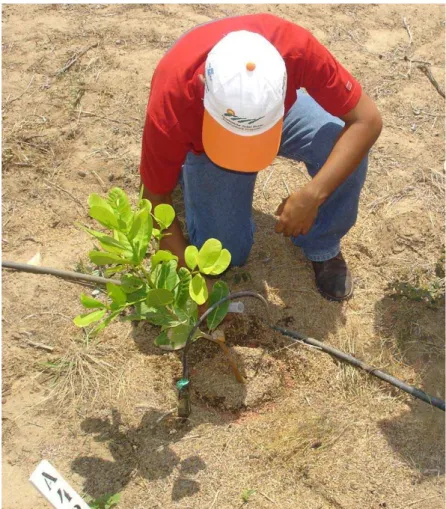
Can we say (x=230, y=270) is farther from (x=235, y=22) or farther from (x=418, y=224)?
(x=235, y=22)

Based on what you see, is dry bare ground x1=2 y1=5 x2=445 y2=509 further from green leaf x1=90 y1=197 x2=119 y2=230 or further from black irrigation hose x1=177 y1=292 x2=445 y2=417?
green leaf x1=90 y1=197 x2=119 y2=230

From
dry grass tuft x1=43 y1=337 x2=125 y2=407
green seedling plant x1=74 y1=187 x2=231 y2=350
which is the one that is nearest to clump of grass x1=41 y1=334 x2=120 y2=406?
dry grass tuft x1=43 y1=337 x2=125 y2=407

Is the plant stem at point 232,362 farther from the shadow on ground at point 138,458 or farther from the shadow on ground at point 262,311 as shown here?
the shadow on ground at point 138,458

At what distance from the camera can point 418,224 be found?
2.71 meters

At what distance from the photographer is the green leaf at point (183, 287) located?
183 cm

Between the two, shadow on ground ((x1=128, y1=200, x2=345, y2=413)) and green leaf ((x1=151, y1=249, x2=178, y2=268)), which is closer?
green leaf ((x1=151, y1=249, x2=178, y2=268))

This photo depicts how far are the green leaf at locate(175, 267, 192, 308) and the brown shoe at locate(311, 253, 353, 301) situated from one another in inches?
31.6

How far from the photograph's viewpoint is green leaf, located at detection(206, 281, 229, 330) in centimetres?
193

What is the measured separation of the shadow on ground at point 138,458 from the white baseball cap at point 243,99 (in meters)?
0.96

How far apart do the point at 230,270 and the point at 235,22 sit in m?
1.03

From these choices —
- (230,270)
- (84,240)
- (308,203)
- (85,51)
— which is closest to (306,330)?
(230,270)

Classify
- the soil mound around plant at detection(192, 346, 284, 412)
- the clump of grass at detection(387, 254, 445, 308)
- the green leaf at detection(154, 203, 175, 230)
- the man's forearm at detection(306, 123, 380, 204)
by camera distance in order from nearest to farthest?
1. the green leaf at detection(154, 203, 175, 230)
2. the man's forearm at detection(306, 123, 380, 204)
3. the soil mound around plant at detection(192, 346, 284, 412)
4. the clump of grass at detection(387, 254, 445, 308)

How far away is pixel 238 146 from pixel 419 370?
115 centimetres

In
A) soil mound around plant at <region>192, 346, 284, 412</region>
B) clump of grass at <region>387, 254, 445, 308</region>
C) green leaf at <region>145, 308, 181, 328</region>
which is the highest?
green leaf at <region>145, 308, 181, 328</region>
